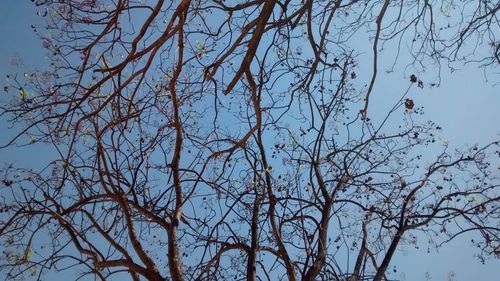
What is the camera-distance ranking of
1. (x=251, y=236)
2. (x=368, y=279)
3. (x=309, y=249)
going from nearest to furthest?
1. (x=368, y=279)
2. (x=309, y=249)
3. (x=251, y=236)

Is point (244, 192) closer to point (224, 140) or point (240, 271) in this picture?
point (224, 140)

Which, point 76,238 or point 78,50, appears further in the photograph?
point 76,238

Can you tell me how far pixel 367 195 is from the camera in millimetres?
6941

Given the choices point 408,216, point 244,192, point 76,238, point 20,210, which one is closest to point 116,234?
point 76,238

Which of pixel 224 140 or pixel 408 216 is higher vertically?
pixel 224 140

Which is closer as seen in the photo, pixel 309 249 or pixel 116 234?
pixel 309 249

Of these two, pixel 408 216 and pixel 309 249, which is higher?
pixel 408 216

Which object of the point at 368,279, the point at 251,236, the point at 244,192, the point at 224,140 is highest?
the point at 224,140

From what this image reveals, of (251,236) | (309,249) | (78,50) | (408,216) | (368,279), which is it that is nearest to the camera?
(78,50)

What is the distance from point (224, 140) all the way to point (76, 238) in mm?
1874

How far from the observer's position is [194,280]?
592 centimetres

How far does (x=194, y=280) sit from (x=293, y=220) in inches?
53.9

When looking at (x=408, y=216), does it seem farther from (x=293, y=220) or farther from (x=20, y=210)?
(x=20, y=210)

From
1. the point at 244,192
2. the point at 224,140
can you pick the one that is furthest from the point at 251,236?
the point at 224,140
